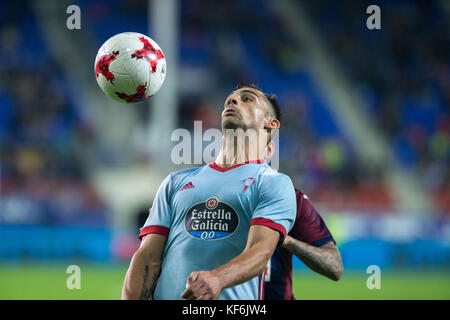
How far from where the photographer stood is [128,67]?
443cm

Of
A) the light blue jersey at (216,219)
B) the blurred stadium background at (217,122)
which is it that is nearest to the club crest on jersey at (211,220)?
the light blue jersey at (216,219)

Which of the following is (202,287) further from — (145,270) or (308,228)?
(308,228)

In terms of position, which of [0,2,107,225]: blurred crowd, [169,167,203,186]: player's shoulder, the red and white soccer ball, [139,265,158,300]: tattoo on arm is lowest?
[139,265,158,300]: tattoo on arm

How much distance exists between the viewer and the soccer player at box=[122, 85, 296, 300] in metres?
3.57

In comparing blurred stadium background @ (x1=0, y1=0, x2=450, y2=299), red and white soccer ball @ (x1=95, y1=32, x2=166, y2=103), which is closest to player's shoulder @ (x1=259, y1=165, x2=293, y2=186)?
red and white soccer ball @ (x1=95, y1=32, x2=166, y2=103)

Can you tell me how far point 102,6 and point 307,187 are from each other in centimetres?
1067

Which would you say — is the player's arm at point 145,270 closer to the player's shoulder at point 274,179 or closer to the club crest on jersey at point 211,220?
the club crest on jersey at point 211,220

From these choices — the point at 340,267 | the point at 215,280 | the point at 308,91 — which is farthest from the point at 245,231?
the point at 308,91

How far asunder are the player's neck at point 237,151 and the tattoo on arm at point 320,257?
660 millimetres

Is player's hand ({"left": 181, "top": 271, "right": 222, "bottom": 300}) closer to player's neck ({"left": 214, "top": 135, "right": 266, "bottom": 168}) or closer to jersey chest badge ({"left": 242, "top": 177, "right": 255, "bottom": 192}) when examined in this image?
jersey chest badge ({"left": 242, "top": 177, "right": 255, "bottom": 192})

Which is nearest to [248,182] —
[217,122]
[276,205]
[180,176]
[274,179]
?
[274,179]

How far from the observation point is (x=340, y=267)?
14.0 feet

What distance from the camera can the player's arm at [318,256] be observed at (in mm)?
4121

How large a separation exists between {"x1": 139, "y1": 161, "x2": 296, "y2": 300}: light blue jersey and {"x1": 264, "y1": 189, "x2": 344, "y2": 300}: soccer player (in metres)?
0.47
